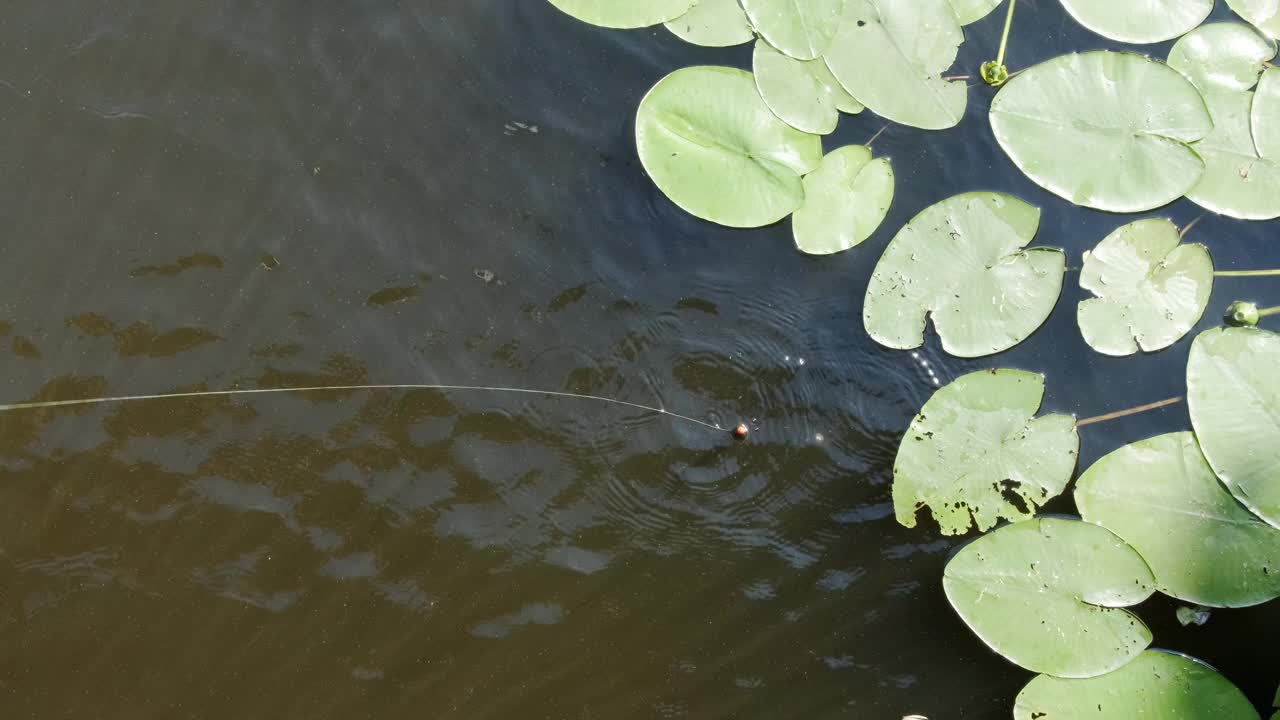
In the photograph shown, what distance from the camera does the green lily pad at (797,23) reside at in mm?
2209

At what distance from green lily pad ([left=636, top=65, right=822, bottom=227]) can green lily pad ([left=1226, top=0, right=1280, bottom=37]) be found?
5.11 feet

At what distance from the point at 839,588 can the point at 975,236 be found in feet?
3.58

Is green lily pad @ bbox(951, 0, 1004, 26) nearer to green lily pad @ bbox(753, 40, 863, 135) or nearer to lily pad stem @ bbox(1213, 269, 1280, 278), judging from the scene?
green lily pad @ bbox(753, 40, 863, 135)

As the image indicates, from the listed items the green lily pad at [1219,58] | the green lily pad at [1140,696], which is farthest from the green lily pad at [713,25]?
the green lily pad at [1140,696]

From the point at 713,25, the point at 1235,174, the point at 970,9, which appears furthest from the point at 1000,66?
the point at 713,25

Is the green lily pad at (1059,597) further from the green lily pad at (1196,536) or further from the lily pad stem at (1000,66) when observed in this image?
the lily pad stem at (1000,66)

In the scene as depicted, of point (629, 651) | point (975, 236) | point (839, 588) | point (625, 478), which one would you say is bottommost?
point (629, 651)

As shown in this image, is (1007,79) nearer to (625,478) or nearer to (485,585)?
(625,478)

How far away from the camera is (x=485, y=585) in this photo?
6.89 ft

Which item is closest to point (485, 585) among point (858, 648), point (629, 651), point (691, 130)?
point (629, 651)

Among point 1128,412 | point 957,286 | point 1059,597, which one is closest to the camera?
point 1059,597

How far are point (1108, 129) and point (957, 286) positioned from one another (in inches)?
25.8

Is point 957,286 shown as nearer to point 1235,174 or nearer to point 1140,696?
point 1235,174

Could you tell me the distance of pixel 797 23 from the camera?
87.0 inches
